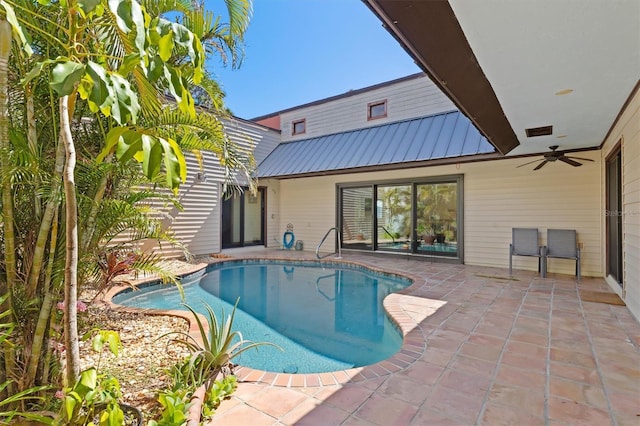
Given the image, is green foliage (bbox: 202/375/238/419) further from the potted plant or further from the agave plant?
the potted plant

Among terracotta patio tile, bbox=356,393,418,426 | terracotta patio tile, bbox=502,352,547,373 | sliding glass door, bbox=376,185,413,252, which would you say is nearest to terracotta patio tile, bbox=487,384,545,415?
terracotta patio tile, bbox=502,352,547,373

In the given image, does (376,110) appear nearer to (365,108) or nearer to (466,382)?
(365,108)

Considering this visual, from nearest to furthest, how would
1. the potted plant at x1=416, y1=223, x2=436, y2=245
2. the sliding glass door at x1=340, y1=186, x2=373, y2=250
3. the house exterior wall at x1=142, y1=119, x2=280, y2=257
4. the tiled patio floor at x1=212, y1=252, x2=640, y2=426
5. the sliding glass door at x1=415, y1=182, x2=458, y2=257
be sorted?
the tiled patio floor at x1=212, y1=252, x2=640, y2=426 → the sliding glass door at x1=415, y1=182, x2=458, y2=257 → the potted plant at x1=416, y1=223, x2=436, y2=245 → the house exterior wall at x1=142, y1=119, x2=280, y2=257 → the sliding glass door at x1=340, y1=186, x2=373, y2=250

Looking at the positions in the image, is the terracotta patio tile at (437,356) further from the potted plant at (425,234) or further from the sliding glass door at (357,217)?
the sliding glass door at (357,217)

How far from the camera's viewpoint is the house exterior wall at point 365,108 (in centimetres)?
1030

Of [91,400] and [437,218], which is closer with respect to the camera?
[91,400]

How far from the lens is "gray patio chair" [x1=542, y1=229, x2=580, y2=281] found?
7.03 metres

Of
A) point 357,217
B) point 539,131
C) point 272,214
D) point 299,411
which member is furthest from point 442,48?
point 272,214

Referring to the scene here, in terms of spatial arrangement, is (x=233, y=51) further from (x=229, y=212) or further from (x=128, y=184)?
(x=229, y=212)

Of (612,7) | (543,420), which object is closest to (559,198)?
(612,7)

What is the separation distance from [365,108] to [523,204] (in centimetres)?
620

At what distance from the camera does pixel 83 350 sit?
3.20 metres

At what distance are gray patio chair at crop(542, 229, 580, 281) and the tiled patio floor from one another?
8.10 feet

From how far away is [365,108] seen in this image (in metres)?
11.7
